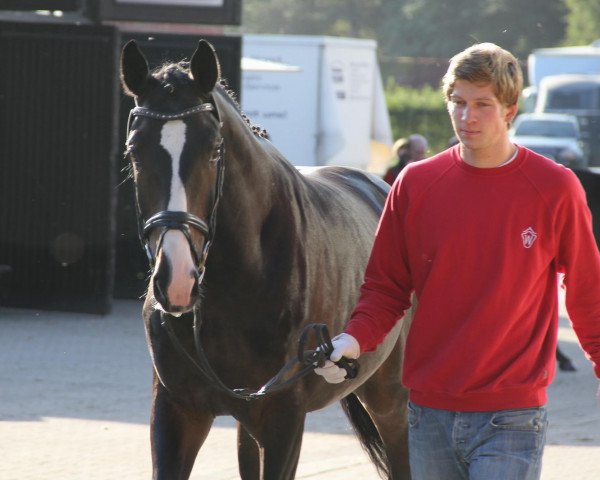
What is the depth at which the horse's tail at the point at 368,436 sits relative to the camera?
6.04 meters

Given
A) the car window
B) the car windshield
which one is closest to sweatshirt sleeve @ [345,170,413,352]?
the car windshield

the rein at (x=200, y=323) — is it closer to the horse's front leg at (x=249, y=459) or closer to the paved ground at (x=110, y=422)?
the horse's front leg at (x=249, y=459)

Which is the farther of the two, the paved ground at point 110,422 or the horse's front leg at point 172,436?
the paved ground at point 110,422

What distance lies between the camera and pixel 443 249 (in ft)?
10.9

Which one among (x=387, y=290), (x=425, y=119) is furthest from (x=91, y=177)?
(x=425, y=119)

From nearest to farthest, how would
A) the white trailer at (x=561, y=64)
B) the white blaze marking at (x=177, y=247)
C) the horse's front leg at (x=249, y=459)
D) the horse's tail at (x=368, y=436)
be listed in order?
the white blaze marking at (x=177, y=247) → the horse's front leg at (x=249, y=459) → the horse's tail at (x=368, y=436) → the white trailer at (x=561, y=64)

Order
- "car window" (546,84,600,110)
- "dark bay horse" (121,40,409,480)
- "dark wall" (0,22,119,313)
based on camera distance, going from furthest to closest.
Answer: "car window" (546,84,600,110), "dark wall" (0,22,119,313), "dark bay horse" (121,40,409,480)

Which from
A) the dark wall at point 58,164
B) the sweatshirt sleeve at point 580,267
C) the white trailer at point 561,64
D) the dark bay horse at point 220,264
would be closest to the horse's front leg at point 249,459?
the dark bay horse at point 220,264

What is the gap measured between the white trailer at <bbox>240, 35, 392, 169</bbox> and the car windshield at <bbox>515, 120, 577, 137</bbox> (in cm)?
757

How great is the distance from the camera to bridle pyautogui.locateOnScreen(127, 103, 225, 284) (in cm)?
365

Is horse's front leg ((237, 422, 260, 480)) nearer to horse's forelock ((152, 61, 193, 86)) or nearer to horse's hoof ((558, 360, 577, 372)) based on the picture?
horse's forelock ((152, 61, 193, 86))

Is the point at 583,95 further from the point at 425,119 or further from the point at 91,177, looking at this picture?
the point at 91,177

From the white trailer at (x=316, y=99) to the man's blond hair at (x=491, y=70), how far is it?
19.9 metres

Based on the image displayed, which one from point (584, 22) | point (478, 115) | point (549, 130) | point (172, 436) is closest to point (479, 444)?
point (478, 115)
